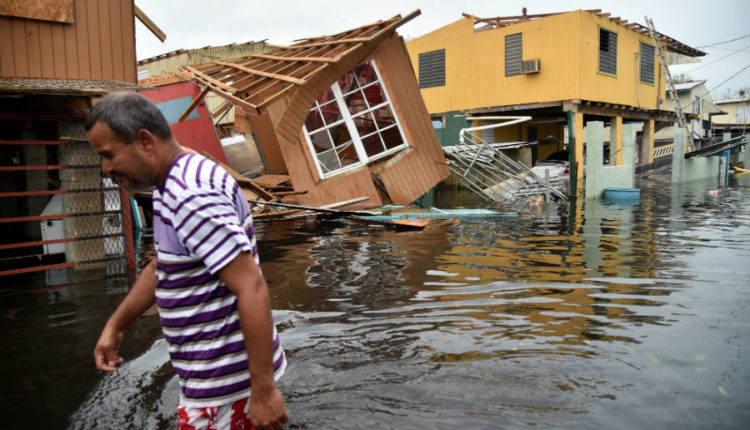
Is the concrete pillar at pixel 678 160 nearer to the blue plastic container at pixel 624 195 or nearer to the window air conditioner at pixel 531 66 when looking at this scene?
the window air conditioner at pixel 531 66

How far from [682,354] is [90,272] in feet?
26.7

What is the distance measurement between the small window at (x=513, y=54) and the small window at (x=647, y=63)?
330 inches

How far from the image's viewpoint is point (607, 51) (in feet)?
→ 83.5

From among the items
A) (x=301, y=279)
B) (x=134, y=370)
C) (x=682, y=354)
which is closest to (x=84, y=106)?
(x=301, y=279)

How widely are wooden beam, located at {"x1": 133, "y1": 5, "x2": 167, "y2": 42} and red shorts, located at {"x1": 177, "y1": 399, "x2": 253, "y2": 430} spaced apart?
960 cm

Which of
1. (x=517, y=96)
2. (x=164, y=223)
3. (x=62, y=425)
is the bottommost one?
(x=62, y=425)

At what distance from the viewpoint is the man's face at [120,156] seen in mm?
1938

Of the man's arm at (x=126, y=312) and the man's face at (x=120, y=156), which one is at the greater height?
the man's face at (x=120, y=156)

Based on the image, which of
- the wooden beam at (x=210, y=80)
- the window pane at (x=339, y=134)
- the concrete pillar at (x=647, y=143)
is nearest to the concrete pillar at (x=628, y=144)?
the window pane at (x=339, y=134)

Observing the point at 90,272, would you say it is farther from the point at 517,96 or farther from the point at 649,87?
the point at 649,87

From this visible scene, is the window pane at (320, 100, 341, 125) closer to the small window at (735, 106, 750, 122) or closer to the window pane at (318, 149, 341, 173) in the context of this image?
the window pane at (318, 149, 341, 173)

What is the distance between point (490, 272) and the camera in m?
7.91

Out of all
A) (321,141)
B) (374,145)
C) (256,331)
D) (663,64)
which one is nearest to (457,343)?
(256,331)

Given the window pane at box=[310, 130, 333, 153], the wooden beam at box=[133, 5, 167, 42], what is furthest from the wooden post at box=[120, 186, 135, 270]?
the window pane at box=[310, 130, 333, 153]
